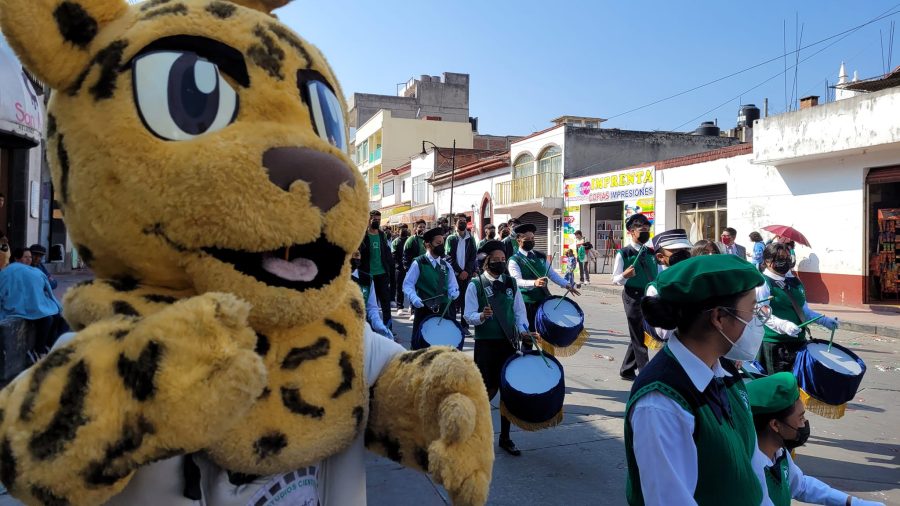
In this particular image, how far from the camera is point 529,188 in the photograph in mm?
26891

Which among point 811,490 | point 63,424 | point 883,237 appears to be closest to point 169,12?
point 63,424

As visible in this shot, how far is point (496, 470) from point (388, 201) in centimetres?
4249

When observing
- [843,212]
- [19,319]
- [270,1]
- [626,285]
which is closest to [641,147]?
[843,212]

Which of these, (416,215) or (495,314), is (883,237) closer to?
(495,314)

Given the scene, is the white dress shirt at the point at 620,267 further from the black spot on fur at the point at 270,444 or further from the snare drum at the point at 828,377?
the black spot on fur at the point at 270,444

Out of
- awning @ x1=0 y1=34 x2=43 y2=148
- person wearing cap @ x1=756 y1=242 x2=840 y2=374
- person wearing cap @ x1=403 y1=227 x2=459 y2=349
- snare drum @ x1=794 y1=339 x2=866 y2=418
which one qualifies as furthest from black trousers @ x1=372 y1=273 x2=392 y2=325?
snare drum @ x1=794 y1=339 x2=866 y2=418

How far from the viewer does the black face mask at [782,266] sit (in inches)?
211

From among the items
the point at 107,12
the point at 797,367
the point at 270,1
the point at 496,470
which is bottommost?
the point at 496,470

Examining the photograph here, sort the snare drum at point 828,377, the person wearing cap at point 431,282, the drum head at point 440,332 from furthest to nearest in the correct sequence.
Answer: the person wearing cap at point 431,282 < the drum head at point 440,332 < the snare drum at point 828,377

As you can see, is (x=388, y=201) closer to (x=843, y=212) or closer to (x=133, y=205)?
(x=843, y=212)

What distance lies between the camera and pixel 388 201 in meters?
46.4

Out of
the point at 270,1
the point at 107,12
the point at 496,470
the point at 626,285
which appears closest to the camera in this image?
the point at 107,12

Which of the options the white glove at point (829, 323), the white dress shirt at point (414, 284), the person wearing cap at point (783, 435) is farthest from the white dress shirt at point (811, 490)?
the white dress shirt at point (414, 284)

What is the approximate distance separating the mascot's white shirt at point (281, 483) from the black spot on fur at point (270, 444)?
78mm
